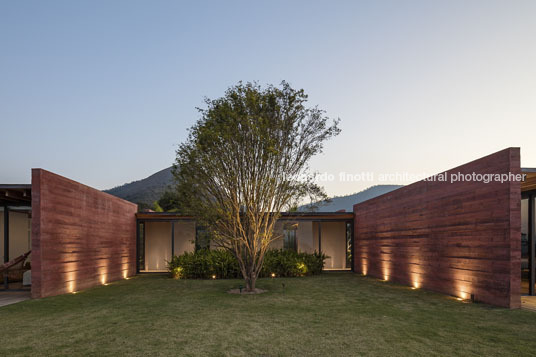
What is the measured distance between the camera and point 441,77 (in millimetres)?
12852

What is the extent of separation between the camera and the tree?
29.6ft

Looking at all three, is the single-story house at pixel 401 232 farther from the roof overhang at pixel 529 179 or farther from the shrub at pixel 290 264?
the shrub at pixel 290 264

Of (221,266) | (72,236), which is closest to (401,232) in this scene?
(221,266)

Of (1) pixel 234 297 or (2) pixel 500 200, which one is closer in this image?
(2) pixel 500 200

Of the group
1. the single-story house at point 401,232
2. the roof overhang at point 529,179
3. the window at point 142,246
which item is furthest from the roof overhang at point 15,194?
the roof overhang at point 529,179

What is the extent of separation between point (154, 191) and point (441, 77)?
71.4m

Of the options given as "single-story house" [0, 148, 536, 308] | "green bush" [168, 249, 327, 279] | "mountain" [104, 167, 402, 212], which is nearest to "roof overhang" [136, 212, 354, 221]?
"single-story house" [0, 148, 536, 308]

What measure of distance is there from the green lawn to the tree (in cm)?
175

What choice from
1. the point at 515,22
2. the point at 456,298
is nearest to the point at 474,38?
the point at 515,22

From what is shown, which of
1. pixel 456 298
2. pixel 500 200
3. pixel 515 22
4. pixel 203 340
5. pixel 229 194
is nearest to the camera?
pixel 203 340

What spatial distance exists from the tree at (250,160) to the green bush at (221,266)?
379 centimetres

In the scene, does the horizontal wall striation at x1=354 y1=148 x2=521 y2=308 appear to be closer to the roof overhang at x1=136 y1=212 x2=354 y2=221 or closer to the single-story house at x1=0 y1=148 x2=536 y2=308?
the single-story house at x1=0 y1=148 x2=536 y2=308

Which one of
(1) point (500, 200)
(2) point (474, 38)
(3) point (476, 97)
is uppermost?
(2) point (474, 38)

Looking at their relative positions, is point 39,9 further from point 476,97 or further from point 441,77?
point 476,97
